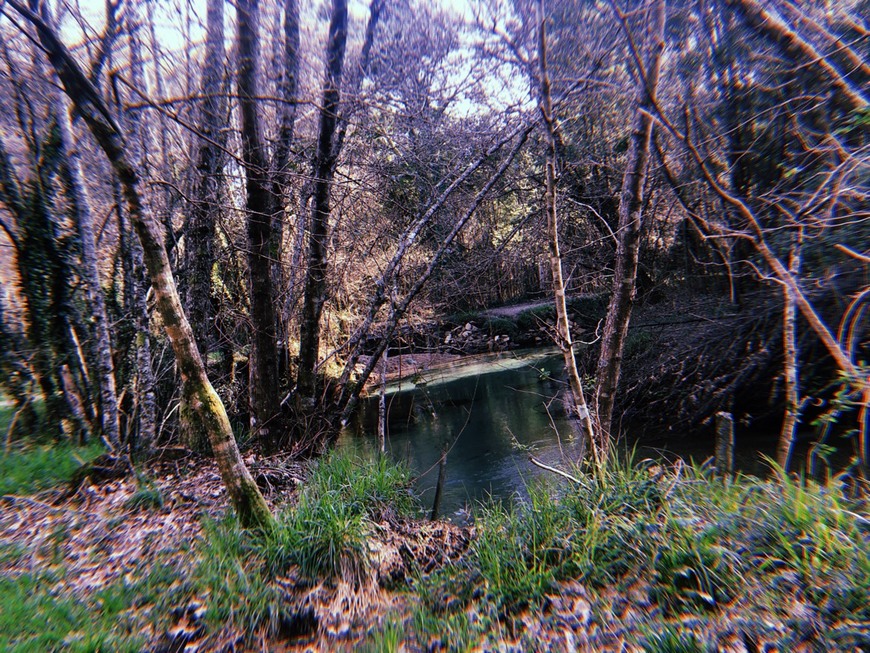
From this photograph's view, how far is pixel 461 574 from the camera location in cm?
449

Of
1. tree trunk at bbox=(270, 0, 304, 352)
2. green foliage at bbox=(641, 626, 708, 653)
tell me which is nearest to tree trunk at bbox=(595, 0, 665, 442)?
green foliage at bbox=(641, 626, 708, 653)

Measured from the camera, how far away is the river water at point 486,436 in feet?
28.5

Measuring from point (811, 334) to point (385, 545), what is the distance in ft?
23.3

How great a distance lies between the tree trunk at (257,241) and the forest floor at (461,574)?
191 centimetres

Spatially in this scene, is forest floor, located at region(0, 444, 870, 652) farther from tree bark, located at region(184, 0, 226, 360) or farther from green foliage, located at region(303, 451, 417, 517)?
tree bark, located at region(184, 0, 226, 360)

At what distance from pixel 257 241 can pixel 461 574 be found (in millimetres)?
4683

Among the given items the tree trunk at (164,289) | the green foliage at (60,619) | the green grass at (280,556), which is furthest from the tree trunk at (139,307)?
the green foliage at (60,619)

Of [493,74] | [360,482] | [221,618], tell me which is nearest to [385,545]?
[360,482]

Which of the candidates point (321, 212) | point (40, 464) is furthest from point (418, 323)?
point (40, 464)

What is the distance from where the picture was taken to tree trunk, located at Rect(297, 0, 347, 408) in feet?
21.2

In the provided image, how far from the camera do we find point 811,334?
7566mm

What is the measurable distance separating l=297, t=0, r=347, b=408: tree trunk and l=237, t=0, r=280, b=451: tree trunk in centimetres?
53

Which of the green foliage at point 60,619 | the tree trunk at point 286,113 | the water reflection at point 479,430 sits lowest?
the water reflection at point 479,430

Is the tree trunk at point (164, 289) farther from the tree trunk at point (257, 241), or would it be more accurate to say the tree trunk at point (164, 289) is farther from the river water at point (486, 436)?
the river water at point (486, 436)
